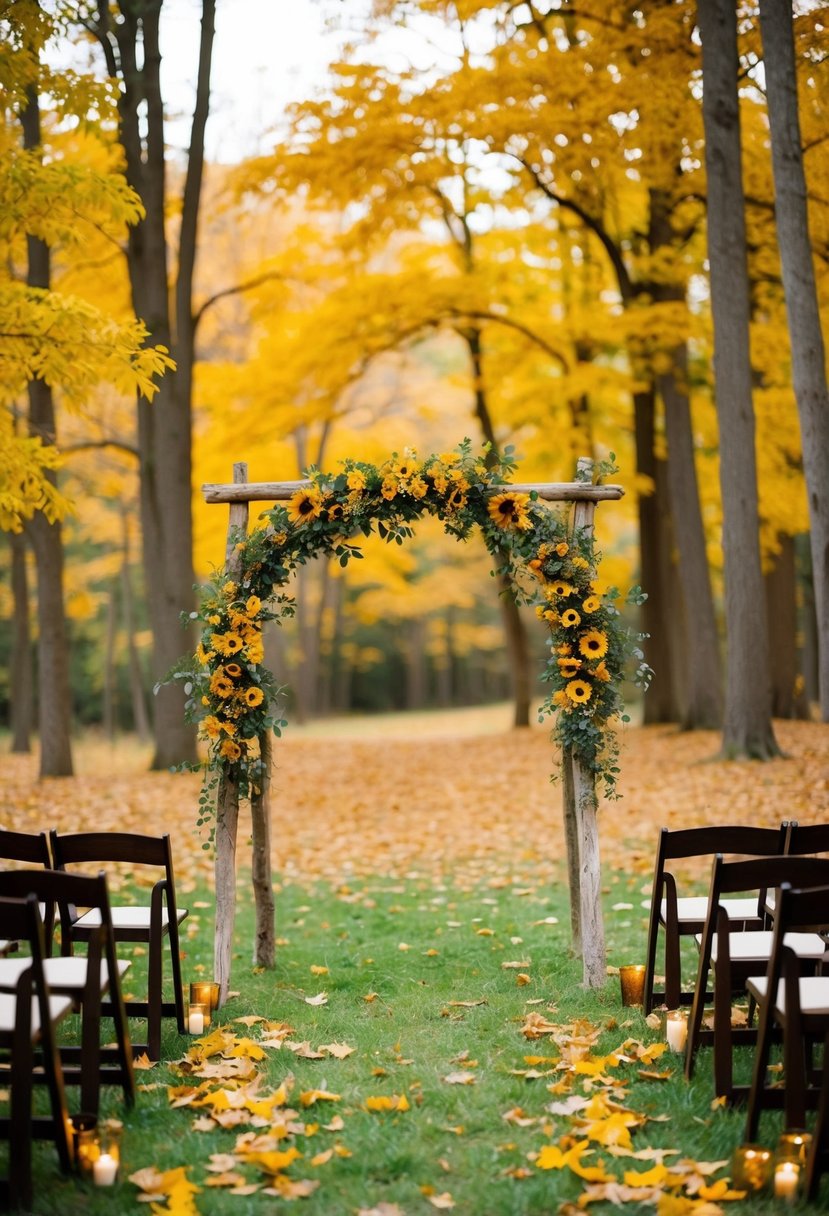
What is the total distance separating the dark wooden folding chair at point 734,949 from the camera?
13.2 ft

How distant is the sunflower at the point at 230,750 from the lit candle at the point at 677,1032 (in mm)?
2637

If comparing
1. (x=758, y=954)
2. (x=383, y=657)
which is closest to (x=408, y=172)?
(x=758, y=954)

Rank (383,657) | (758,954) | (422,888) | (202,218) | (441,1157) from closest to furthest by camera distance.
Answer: (441,1157), (758,954), (422,888), (202,218), (383,657)

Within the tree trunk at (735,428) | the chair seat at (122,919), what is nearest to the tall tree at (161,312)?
the tree trunk at (735,428)

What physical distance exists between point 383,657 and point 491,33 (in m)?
31.2

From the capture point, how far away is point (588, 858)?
600 centimetres

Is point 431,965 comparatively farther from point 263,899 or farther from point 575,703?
point 575,703

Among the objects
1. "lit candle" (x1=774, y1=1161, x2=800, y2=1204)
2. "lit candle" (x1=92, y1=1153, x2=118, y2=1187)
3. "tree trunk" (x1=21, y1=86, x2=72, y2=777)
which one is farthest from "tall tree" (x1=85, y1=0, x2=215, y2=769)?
"lit candle" (x1=774, y1=1161, x2=800, y2=1204)

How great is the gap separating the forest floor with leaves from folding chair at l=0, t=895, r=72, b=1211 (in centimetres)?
13

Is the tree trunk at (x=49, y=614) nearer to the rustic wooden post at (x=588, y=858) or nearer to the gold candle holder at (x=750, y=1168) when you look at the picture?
the rustic wooden post at (x=588, y=858)

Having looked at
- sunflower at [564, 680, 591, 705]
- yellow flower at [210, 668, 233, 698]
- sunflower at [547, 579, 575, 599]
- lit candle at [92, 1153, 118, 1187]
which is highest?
sunflower at [547, 579, 575, 599]

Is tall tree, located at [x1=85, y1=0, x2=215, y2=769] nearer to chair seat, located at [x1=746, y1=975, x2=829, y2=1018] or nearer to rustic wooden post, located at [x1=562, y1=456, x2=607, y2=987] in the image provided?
rustic wooden post, located at [x1=562, y1=456, x2=607, y2=987]

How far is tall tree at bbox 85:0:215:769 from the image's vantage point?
13.0 meters

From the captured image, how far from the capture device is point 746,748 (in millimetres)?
11500
